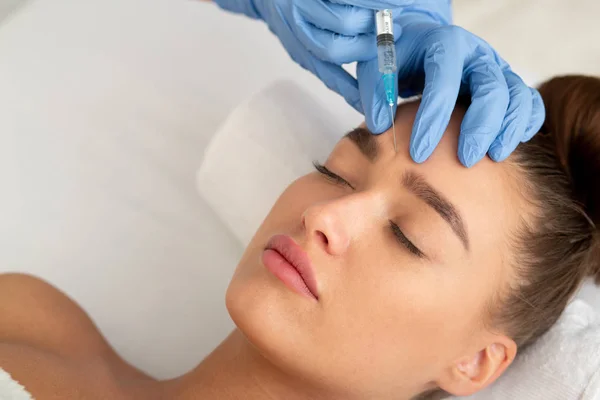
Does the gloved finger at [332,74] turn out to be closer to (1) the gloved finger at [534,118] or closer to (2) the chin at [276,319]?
(1) the gloved finger at [534,118]

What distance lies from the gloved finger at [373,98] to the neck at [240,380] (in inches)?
19.9

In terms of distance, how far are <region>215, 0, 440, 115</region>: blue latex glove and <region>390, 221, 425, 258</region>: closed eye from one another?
0.41 meters

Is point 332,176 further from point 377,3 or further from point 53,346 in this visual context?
point 53,346

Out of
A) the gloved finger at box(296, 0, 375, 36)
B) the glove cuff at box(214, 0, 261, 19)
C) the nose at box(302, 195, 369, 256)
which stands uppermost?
the glove cuff at box(214, 0, 261, 19)

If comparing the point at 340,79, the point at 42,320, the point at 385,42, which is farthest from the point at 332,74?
the point at 42,320

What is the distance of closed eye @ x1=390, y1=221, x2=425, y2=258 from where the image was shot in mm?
888

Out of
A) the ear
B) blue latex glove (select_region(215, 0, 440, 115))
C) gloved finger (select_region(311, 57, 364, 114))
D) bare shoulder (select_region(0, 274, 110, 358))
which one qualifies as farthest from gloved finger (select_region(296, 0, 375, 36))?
bare shoulder (select_region(0, 274, 110, 358))

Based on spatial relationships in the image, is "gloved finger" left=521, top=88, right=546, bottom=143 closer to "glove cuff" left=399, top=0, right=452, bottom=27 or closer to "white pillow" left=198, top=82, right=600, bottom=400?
"glove cuff" left=399, top=0, right=452, bottom=27

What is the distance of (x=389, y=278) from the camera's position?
0.88 meters

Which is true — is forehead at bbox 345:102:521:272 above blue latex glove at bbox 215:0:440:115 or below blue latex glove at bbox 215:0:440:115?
below

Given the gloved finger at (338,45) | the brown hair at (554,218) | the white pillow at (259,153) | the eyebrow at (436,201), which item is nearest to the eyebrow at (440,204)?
the eyebrow at (436,201)

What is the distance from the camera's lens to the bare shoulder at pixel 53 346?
96 cm

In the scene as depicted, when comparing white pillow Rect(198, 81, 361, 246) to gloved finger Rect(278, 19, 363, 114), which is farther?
white pillow Rect(198, 81, 361, 246)

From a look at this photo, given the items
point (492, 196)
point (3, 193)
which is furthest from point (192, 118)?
point (492, 196)
